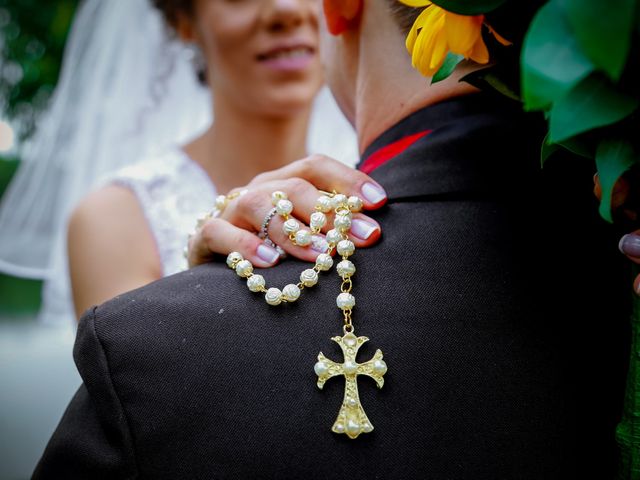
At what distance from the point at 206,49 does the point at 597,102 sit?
2.51 m

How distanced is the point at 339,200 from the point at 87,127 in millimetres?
2456

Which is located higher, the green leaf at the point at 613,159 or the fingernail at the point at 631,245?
the green leaf at the point at 613,159

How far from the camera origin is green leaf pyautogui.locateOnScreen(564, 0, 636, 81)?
0.61 m

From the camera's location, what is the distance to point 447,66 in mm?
957

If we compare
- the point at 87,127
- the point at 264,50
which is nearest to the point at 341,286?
the point at 264,50

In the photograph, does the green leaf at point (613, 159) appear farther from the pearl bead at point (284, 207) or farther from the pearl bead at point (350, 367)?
the pearl bead at point (284, 207)

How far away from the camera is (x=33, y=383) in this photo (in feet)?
21.7

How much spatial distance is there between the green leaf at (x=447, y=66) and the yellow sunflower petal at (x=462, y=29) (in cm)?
6

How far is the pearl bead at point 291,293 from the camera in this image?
106 cm

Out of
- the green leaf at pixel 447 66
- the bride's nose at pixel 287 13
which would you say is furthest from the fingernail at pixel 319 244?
the bride's nose at pixel 287 13

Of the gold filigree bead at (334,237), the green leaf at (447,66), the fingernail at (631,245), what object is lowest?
the gold filigree bead at (334,237)

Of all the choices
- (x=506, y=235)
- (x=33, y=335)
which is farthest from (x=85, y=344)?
(x=33, y=335)

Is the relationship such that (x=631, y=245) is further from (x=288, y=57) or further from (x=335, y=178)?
(x=288, y=57)

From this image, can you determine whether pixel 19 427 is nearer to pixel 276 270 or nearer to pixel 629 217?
pixel 276 270
